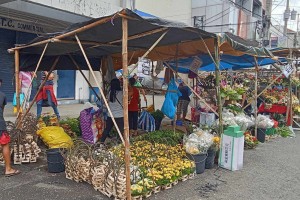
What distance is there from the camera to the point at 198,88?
11203 mm

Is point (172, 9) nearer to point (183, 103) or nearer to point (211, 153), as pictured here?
point (183, 103)

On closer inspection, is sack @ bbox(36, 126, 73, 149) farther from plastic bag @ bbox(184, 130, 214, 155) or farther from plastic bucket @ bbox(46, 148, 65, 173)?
plastic bag @ bbox(184, 130, 214, 155)

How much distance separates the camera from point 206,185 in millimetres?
5023

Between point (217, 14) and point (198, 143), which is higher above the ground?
point (217, 14)

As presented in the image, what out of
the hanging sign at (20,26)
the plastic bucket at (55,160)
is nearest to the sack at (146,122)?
the plastic bucket at (55,160)

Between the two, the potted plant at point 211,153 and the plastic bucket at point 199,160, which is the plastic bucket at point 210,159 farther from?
the plastic bucket at point 199,160

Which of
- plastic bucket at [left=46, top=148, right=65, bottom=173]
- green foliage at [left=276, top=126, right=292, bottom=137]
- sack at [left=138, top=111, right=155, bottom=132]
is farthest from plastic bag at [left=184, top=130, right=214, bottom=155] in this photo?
green foliage at [left=276, top=126, right=292, bottom=137]

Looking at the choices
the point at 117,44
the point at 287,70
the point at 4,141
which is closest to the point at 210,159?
the point at 117,44

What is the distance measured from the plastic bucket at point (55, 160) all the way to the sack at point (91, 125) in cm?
184

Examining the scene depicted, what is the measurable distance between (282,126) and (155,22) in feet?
26.2

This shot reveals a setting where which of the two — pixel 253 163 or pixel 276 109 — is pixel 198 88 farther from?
pixel 253 163

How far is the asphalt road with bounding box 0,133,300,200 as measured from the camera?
4.53 meters

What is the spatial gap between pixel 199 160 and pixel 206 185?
60cm

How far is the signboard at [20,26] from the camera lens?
36.4 feet
